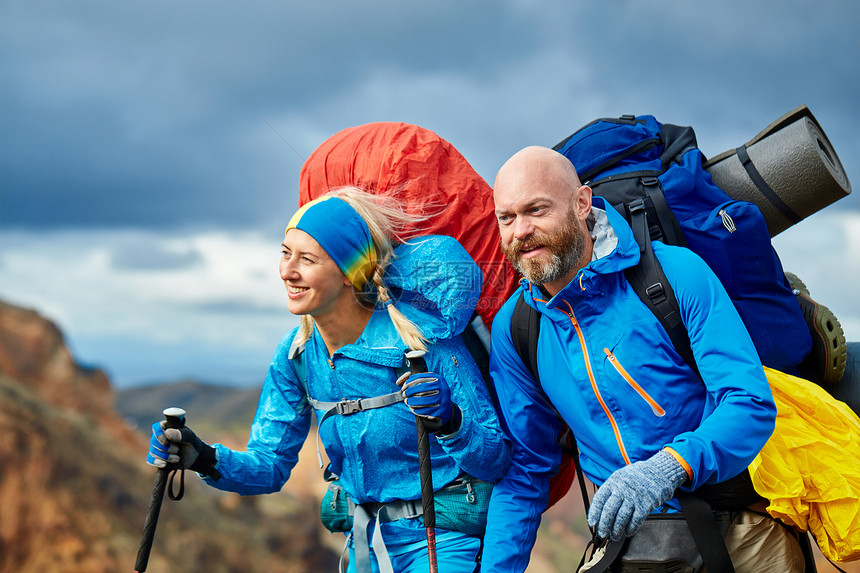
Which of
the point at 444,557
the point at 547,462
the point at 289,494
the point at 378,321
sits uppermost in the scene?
the point at 289,494

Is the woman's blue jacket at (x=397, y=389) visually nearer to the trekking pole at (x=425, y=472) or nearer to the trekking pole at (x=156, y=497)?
the trekking pole at (x=425, y=472)

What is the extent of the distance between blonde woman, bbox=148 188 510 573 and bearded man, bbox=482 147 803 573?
0.65ft

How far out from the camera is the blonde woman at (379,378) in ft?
11.7

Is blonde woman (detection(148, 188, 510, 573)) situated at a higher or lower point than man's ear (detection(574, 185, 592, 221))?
lower

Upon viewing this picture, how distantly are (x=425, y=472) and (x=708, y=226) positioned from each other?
1.72 m

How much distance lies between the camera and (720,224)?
3434 millimetres

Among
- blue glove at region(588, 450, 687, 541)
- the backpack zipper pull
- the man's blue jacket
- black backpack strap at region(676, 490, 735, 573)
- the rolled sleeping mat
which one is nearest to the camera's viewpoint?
blue glove at region(588, 450, 687, 541)

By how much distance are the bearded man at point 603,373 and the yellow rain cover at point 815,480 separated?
0.14 m

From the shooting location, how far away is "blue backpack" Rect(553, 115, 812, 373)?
343 cm

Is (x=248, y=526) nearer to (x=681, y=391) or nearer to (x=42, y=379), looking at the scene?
(x=42, y=379)

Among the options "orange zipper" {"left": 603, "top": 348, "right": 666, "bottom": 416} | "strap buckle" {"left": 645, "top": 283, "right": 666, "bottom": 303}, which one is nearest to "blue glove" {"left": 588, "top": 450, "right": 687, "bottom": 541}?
"orange zipper" {"left": 603, "top": 348, "right": 666, "bottom": 416}

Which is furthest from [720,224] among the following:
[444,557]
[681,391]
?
[444,557]

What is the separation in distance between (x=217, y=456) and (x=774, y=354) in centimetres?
274

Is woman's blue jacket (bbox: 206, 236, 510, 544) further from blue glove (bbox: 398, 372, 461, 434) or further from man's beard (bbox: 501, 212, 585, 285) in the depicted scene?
man's beard (bbox: 501, 212, 585, 285)
